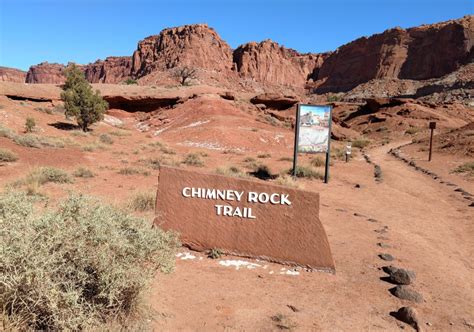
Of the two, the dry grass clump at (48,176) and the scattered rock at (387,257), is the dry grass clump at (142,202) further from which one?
the scattered rock at (387,257)

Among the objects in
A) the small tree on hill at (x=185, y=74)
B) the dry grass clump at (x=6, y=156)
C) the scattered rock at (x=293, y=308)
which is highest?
the small tree on hill at (x=185, y=74)

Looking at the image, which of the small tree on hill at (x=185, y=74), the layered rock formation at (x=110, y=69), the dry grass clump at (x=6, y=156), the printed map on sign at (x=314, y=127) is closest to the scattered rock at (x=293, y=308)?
the printed map on sign at (x=314, y=127)

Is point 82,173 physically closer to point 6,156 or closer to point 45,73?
point 6,156

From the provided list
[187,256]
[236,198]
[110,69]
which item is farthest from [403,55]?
[187,256]

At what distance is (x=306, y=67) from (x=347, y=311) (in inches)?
5990

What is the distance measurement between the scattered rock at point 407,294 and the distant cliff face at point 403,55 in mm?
104456

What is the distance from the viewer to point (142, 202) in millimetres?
8570

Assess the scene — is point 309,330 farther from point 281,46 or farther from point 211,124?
point 281,46

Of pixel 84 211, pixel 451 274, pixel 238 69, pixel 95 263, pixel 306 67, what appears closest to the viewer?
pixel 95 263

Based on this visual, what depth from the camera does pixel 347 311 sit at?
14.9ft

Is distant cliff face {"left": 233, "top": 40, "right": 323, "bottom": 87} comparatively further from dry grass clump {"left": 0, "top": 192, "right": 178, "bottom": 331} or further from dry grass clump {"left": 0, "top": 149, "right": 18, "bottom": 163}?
dry grass clump {"left": 0, "top": 192, "right": 178, "bottom": 331}

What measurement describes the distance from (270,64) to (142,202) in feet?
405

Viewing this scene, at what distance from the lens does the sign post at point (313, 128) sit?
45.3 feet

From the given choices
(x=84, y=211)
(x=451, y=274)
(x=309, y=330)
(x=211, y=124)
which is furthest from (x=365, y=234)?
(x=211, y=124)
